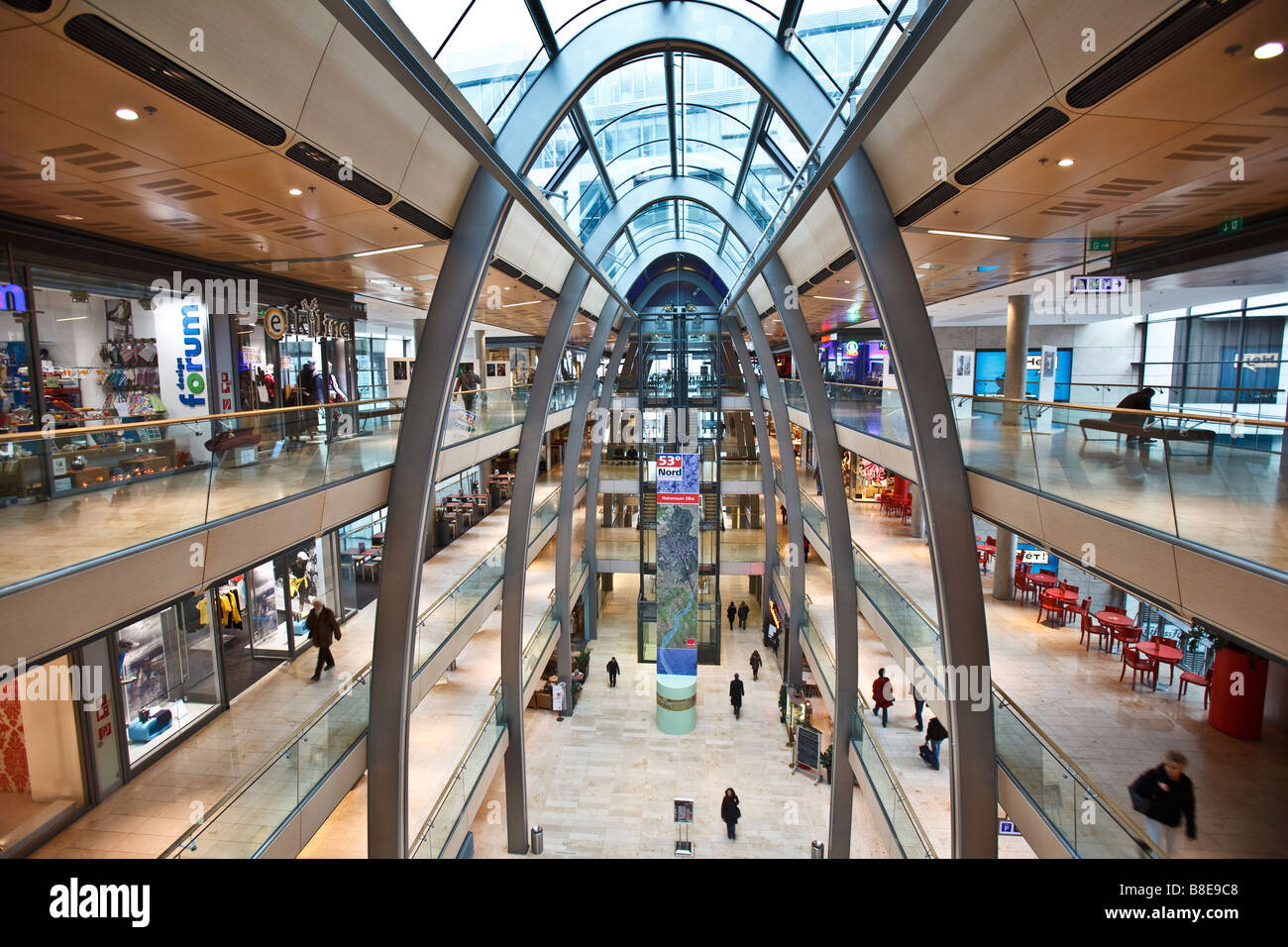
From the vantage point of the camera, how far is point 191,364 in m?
9.33

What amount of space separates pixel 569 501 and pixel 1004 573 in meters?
13.3

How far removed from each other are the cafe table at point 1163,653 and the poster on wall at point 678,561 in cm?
989

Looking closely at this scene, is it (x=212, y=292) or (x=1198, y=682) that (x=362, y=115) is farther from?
(x=1198, y=682)

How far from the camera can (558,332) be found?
49.8 ft

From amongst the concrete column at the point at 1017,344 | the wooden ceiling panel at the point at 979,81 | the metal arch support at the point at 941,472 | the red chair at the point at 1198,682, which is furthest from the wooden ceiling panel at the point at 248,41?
the concrete column at the point at 1017,344

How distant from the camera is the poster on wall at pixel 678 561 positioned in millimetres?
17031

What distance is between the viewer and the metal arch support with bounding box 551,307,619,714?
20062mm

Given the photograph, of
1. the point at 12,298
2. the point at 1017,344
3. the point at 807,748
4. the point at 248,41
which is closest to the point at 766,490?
the point at 1017,344

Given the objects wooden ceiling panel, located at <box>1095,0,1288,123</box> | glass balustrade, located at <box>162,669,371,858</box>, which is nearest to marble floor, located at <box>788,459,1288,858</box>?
wooden ceiling panel, located at <box>1095,0,1288,123</box>

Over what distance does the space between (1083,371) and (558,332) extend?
17639 mm

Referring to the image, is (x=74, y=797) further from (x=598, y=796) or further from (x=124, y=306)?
(x=598, y=796)

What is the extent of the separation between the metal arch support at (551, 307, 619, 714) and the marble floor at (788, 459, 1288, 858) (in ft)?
33.6

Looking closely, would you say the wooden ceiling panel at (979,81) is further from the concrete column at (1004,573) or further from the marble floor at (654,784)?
the marble floor at (654,784)
